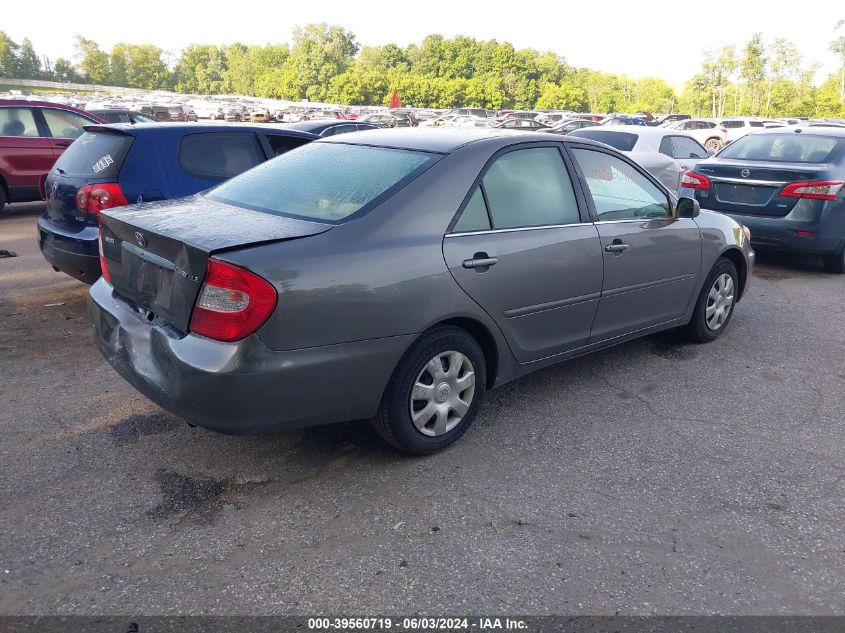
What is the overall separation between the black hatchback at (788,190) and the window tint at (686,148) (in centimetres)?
354

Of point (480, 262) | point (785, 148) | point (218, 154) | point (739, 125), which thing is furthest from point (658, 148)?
point (739, 125)

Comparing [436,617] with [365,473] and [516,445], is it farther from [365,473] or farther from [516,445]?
[516,445]

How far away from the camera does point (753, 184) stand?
26.3ft

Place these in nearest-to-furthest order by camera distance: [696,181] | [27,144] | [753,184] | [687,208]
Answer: [687,208]
[753,184]
[696,181]
[27,144]

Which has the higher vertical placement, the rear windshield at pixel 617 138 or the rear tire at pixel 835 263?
the rear windshield at pixel 617 138

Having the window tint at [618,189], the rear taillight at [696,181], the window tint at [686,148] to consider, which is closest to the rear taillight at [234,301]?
the window tint at [618,189]

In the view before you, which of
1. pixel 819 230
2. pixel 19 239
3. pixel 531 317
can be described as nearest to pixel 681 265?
pixel 531 317

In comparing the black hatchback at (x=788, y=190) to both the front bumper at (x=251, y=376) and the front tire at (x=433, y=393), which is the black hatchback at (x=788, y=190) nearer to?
the front tire at (x=433, y=393)

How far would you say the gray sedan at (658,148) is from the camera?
11.4 m

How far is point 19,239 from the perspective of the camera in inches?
352

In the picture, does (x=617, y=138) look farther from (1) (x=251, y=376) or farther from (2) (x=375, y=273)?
(1) (x=251, y=376)

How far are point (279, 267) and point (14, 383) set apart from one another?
2470 millimetres

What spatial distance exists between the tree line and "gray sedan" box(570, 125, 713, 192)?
55.7m

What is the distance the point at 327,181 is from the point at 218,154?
283cm
